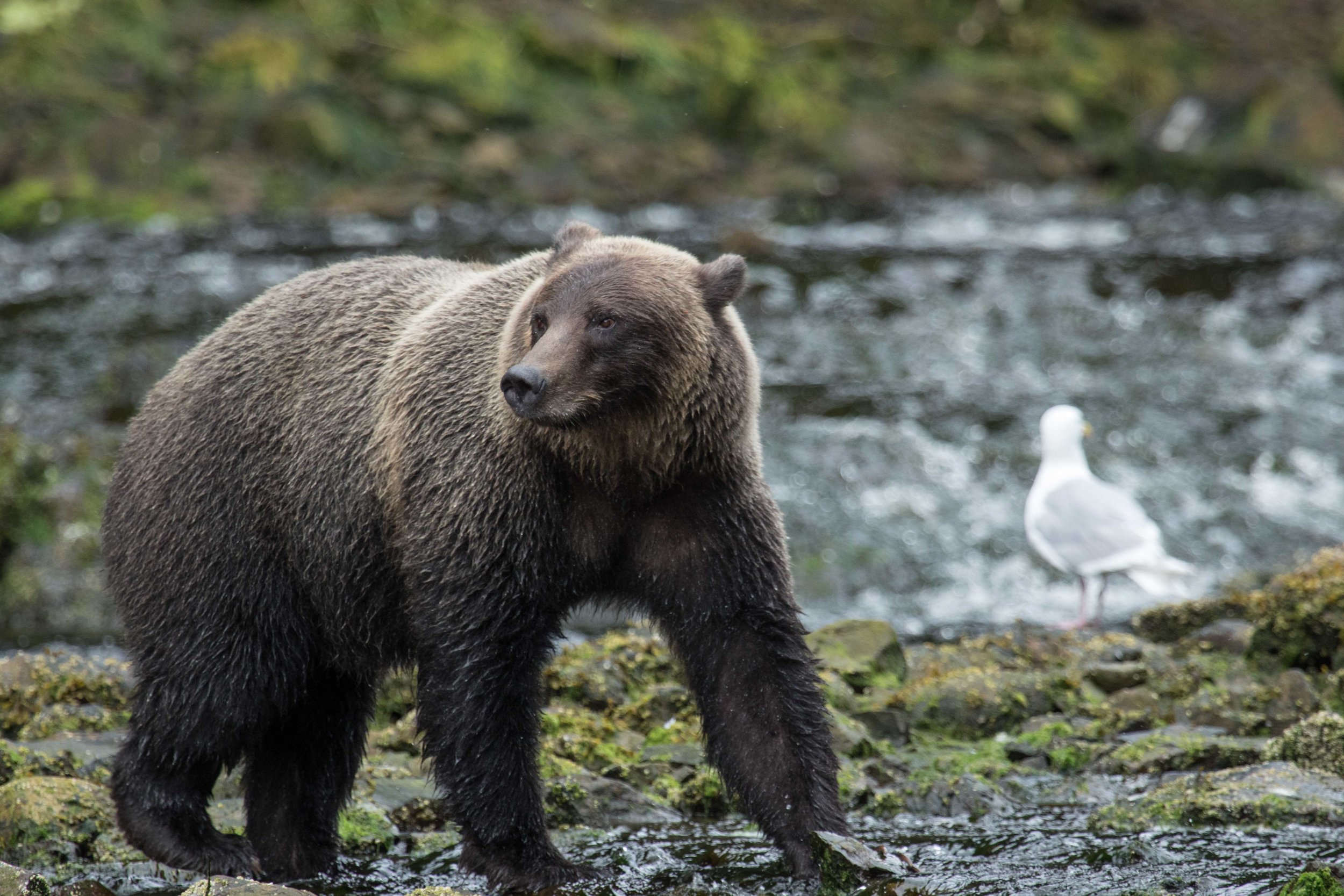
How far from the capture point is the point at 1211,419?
14672mm

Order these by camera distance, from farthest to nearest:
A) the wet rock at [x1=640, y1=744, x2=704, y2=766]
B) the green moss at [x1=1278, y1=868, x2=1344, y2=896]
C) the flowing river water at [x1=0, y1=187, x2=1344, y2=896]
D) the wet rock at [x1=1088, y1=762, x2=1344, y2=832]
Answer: the flowing river water at [x1=0, y1=187, x2=1344, y2=896], the wet rock at [x1=640, y1=744, x2=704, y2=766], the wet rock at [x1=1088, y1=762, x2=1344, y2=832], the green moss at [x1=1278, y1=868, x2=1344, y2=896]

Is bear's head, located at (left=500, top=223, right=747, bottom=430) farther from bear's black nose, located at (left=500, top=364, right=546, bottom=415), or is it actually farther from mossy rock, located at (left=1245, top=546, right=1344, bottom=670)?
mossy rock, located at (left=1245, top=546, right=1344, bottom=670)

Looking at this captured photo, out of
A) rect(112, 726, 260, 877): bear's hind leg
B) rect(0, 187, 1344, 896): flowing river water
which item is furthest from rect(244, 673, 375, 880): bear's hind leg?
rect(0, 187, 1344, 896): flowing river water

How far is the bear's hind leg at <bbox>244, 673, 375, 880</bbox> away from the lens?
6.38 m

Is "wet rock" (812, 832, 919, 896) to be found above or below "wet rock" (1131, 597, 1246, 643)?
below

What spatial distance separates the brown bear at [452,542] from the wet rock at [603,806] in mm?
835

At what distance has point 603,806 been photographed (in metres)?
6.68

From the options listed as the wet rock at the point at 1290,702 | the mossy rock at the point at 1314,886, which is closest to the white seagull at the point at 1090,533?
the wet rock at the point at 1290,702

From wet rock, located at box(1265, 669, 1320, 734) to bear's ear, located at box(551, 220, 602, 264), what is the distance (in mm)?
4165

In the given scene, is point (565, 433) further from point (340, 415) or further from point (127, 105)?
point (127, 105)

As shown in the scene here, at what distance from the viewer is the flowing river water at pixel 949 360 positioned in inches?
495

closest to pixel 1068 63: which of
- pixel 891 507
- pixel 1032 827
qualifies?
pixel 891 507

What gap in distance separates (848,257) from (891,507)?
669cm

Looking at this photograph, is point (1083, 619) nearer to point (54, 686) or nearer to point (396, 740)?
point (396, 740)
